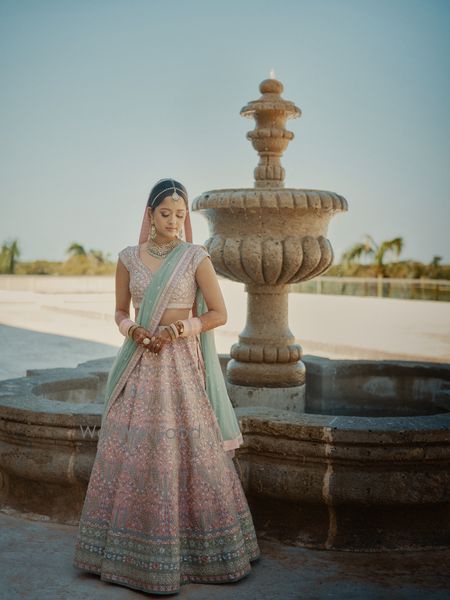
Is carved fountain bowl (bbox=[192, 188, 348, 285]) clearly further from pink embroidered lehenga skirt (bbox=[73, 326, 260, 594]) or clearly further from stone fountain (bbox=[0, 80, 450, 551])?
pink embroidered lehenga skirt (bbox=[73, 326, 260, 594])

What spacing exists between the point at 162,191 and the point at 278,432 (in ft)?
4.16

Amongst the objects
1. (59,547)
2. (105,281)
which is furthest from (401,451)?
(105,281)

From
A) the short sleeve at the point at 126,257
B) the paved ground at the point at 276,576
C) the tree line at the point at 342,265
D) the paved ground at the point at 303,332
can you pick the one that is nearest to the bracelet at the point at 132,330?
the short sleeve at the point at 126,257

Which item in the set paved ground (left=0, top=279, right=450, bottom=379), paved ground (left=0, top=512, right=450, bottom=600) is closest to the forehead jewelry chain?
paved ground (left=0, top=512, right=450, bottom=600)

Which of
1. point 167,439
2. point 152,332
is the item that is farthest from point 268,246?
point 167,439

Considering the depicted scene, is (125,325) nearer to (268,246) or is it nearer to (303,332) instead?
(268,246)

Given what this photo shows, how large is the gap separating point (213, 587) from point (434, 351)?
7.93 m

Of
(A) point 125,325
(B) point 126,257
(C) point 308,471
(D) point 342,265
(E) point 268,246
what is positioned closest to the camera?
(A) point 125,325

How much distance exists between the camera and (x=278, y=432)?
371cm

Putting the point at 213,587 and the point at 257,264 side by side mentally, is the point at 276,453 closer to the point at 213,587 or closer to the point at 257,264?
the point at 213,587

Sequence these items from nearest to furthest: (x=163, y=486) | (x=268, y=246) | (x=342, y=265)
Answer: (x=163, y=486) → (x=268, y=246) → (x=342, y=265)

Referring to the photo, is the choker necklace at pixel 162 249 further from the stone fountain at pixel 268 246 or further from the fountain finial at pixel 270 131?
the fountain finial at pixel 270 131

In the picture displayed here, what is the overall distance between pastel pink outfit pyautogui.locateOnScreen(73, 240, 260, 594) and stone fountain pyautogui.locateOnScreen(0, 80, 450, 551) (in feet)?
1.70

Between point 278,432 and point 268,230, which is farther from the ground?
point 268,230
